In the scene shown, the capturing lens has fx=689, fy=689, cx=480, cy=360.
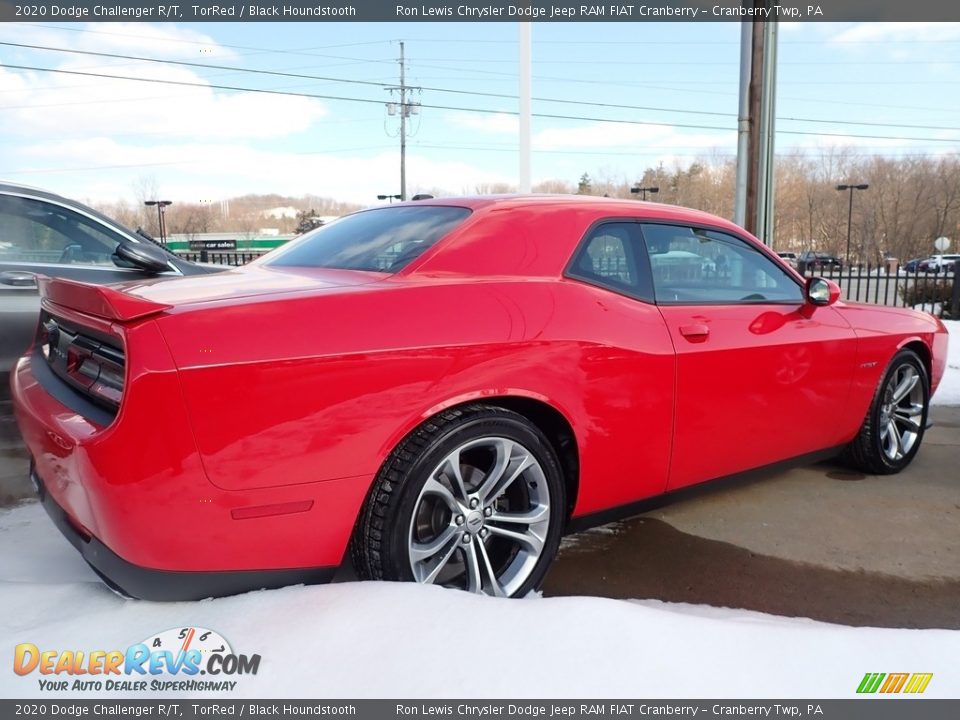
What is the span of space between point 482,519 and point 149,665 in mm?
1057

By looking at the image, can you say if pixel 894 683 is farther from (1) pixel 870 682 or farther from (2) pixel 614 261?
(2) pixel 614 261

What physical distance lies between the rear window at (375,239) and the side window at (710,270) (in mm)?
890

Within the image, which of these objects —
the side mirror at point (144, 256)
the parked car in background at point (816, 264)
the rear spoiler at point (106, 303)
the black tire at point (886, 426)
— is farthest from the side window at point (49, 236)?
the parked car in background at point (816, 264)

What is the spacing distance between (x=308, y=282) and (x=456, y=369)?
0.62 meters

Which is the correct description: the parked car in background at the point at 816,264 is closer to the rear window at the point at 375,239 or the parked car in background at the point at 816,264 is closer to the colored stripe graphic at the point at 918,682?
the rear window at the point at 375,239

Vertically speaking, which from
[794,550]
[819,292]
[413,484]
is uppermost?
[819,292]

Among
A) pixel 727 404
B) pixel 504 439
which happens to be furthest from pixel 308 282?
pixel 727 404

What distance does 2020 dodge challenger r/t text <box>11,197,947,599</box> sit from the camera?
1819 millimetres

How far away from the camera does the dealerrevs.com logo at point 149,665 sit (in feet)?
5.63

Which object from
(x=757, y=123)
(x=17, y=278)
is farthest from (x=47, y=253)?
(x=757, y=123)

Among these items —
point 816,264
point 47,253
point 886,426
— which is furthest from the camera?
Result: point 816,264

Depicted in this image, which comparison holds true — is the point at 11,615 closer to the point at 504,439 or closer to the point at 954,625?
the point at 504,439

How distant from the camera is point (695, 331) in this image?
9.26ft
